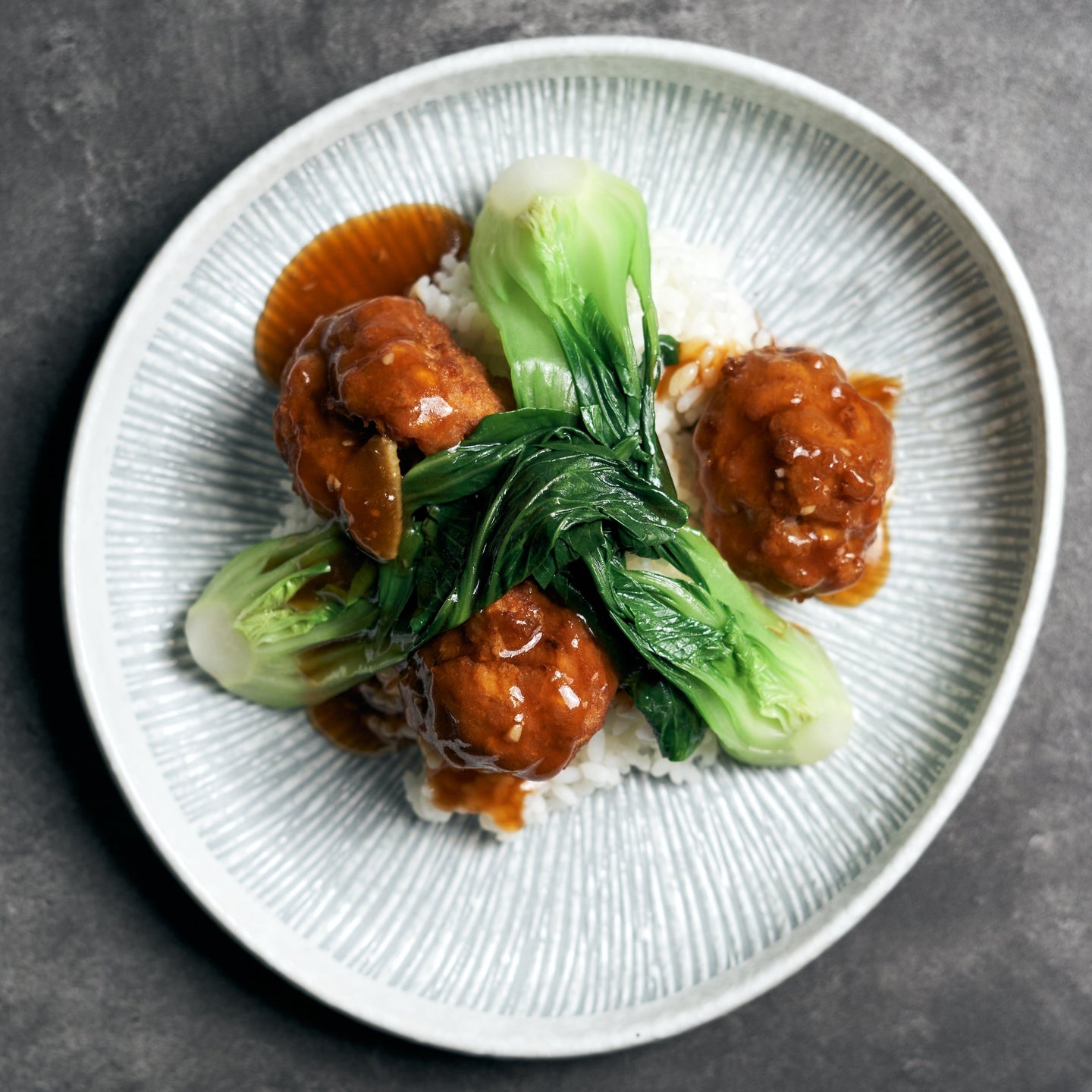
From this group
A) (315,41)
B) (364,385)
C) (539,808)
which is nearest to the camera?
(364,385)

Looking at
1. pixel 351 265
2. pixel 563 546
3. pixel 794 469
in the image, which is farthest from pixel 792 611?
pixel 351 265

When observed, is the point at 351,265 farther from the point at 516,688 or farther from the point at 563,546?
the point at 516,688

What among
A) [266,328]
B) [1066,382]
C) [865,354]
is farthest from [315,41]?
[1066,382]

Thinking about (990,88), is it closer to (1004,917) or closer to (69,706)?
(1004,917)

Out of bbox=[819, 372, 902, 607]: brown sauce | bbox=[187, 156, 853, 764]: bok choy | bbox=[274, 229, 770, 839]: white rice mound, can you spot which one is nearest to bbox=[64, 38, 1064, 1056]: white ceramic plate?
bbox=[819, 372, 902, 607]: brown sauce

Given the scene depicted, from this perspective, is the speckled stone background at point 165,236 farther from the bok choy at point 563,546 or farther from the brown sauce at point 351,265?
the bok choy at point 563,546

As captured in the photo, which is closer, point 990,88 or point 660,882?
point 660,882
